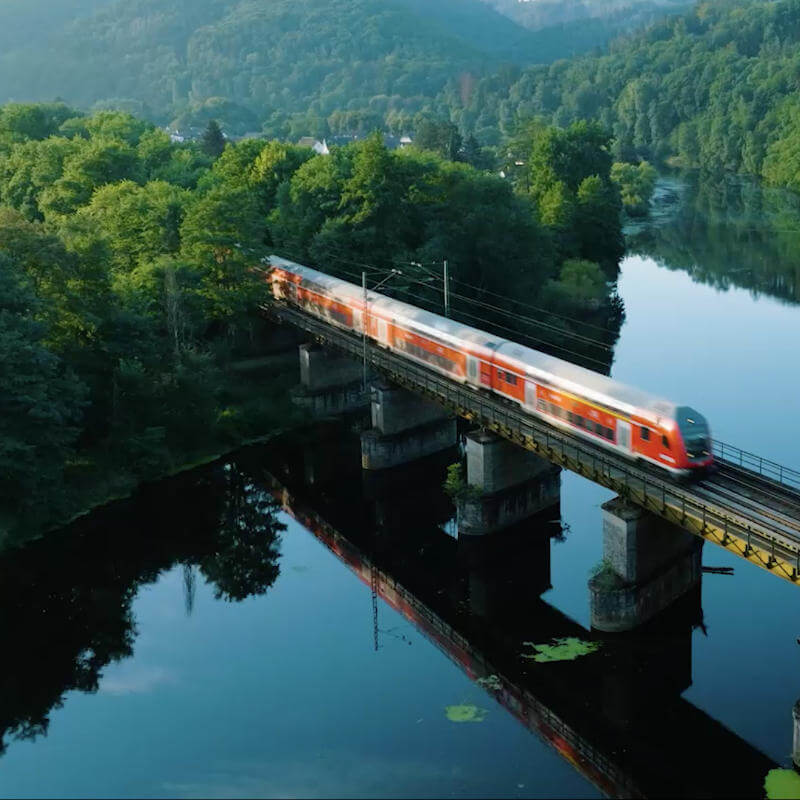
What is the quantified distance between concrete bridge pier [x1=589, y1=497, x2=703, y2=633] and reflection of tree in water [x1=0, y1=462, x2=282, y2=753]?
54.9 feet

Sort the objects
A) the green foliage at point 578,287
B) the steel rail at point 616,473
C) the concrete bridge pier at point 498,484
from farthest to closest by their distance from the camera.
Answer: the green foliage at point 578,287 → the concrete bridge pier at point 498,484 → the steel rail at point 616,473

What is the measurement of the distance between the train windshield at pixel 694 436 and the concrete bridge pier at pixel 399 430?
22.3 m

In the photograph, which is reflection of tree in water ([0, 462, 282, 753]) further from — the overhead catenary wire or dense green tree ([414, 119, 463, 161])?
dense green tree ([414, 119, 463, 161])

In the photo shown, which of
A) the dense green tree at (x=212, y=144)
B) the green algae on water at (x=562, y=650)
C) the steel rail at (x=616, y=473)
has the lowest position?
the green algae on water at (x=562, y=650)

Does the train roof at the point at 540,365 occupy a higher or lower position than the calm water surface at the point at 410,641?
higher

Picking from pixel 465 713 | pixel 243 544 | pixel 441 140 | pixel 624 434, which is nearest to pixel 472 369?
pixel 624 434

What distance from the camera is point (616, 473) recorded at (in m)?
43.3

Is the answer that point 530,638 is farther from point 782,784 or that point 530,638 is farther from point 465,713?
point 782,784

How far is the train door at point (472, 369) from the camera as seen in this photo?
5566cm

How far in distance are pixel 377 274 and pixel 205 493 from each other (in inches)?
1134

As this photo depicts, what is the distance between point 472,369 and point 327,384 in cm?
1836

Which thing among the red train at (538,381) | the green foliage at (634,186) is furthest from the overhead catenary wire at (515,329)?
the green foliage at (634,186)

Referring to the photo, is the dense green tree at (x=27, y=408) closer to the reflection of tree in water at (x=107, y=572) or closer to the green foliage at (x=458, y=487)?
the reflection of tree in water at (x=107, y=572)

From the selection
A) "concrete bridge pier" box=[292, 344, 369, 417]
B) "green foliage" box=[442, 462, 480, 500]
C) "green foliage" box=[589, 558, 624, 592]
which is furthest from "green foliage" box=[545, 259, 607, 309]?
"green foliage" box=[589, 558, 624, 592]
